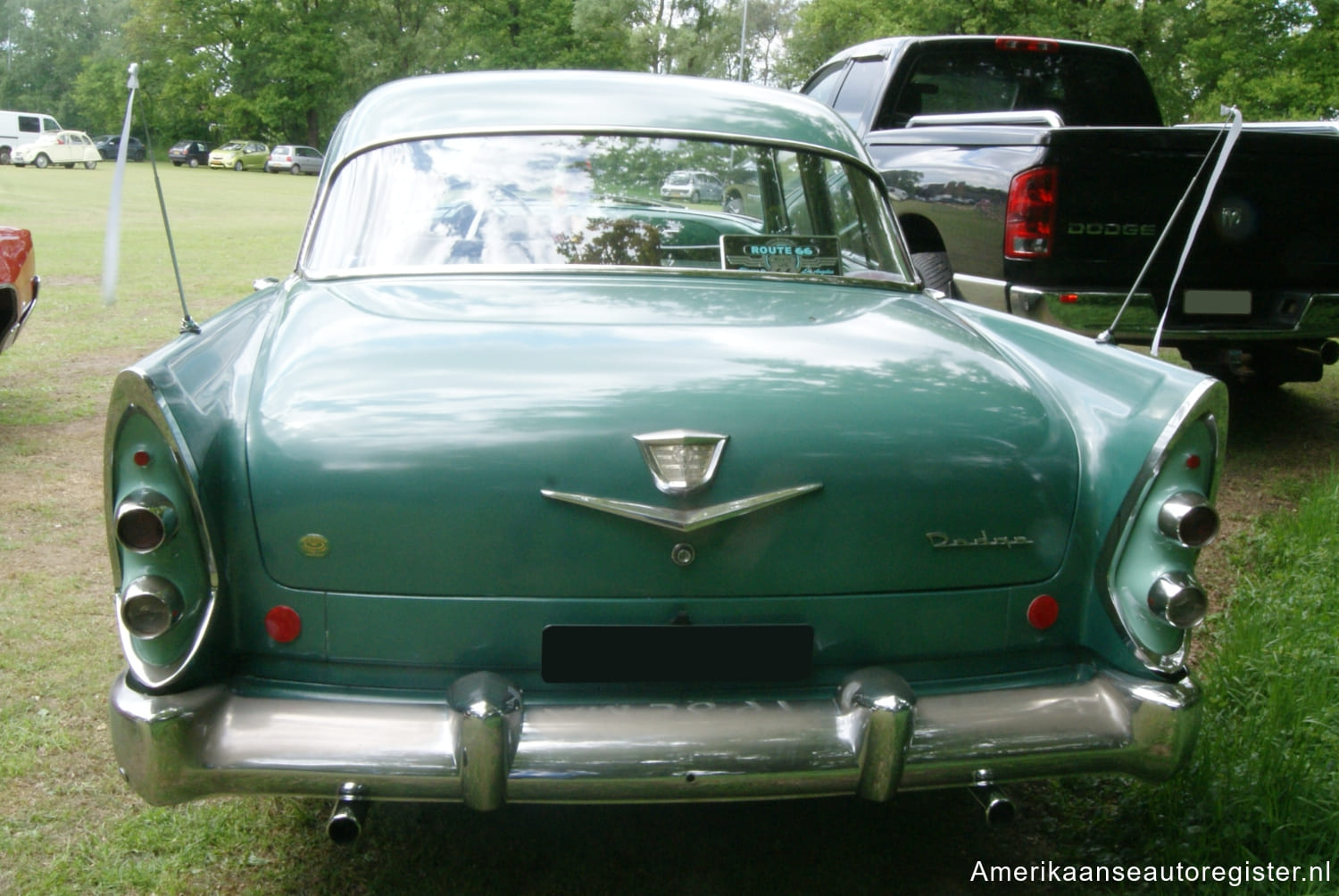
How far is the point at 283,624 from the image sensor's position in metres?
2.35

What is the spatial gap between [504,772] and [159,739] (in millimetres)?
623

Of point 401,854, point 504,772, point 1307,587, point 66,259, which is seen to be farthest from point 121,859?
point 66,259

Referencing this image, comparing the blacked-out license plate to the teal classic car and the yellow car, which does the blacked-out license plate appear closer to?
the teal classic car

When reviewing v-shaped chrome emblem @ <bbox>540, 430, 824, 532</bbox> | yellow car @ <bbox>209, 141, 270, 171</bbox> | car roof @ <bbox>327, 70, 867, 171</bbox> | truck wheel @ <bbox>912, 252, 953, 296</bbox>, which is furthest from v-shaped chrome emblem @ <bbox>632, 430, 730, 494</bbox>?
yellow car @ <bbox>209, 141, 270, 171</bbox>

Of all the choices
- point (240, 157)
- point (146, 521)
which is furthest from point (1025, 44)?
point (240, 157)

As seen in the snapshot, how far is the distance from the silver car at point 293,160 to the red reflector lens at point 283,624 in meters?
51.7

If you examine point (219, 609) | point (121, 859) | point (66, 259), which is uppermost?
point (219, 609)

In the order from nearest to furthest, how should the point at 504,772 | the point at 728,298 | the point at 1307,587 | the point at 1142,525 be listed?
the point at 504,772 → the point at 1142,525 → the point at 728,298 → the point at 1307,587

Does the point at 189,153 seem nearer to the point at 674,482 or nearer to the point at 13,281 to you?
the point at 13,281

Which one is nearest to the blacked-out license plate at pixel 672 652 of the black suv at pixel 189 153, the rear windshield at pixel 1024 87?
the rear windshield at pixel 1024 87

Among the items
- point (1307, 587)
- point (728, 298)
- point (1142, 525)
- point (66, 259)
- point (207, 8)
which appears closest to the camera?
point (1142, 525)

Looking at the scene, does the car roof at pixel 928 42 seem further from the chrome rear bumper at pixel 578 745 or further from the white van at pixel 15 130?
the white van at pixel 15 130

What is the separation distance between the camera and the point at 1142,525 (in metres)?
2.48

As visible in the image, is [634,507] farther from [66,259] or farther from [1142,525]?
[66,259]
